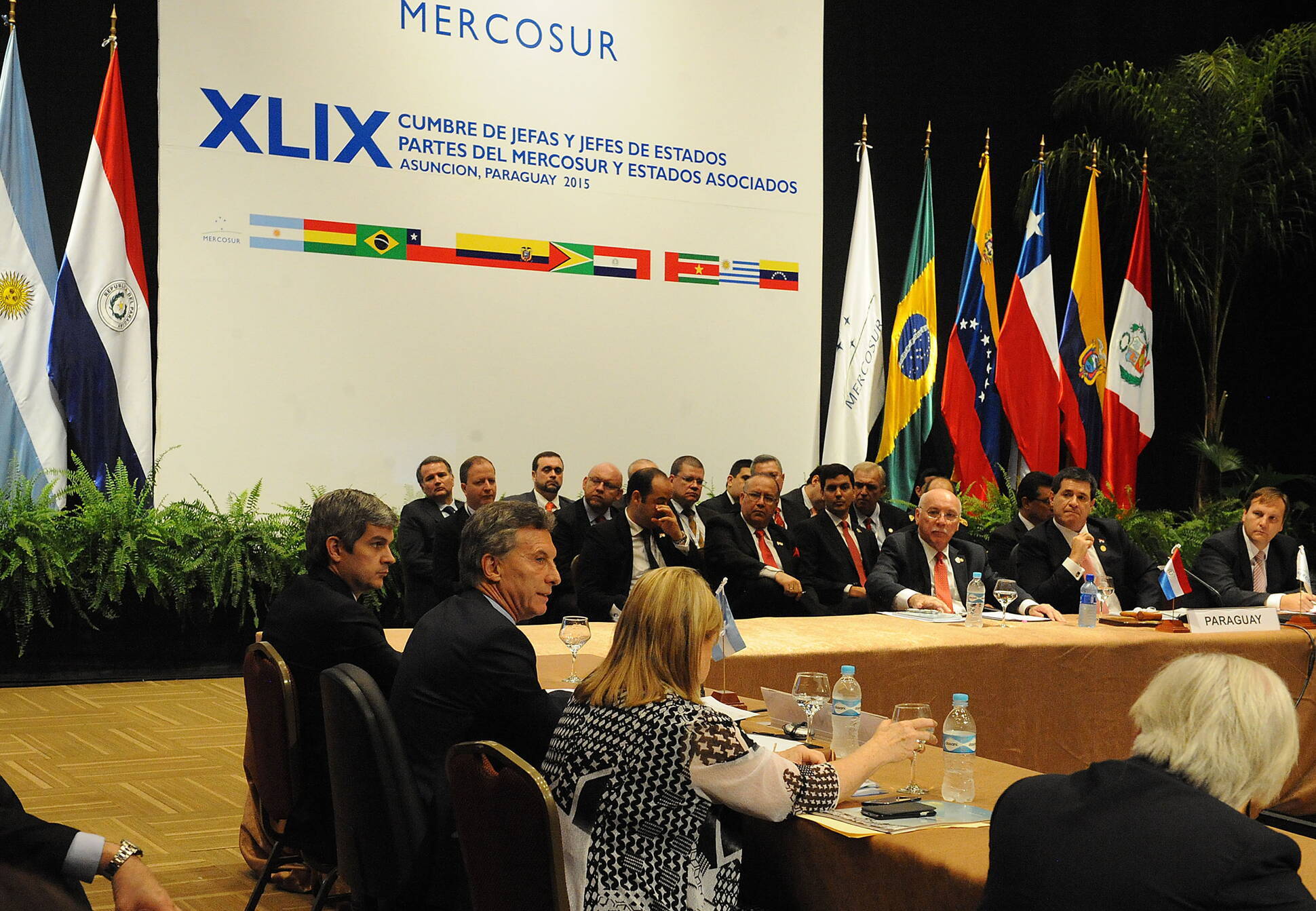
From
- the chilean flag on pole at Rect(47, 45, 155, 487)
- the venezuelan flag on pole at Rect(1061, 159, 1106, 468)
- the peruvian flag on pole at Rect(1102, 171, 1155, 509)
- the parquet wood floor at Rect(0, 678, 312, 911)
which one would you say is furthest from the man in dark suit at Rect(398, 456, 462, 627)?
the peruvian flag on pole at Rect(1102, 171, 1155, 509)

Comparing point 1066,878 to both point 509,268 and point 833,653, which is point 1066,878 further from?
point 509,268

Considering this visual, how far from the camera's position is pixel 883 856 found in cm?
198

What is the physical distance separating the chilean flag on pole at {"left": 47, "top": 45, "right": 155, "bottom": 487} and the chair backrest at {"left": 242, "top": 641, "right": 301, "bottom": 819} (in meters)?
4.32

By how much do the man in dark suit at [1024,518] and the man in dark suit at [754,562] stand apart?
96 centimetres

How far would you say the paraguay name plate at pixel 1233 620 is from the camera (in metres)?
4.39

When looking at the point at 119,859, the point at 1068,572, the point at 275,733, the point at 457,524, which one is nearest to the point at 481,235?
the point at 457,524

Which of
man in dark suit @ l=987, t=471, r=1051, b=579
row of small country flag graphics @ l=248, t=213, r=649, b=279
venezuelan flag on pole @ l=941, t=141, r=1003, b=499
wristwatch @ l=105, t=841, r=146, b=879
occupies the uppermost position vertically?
row of small country flag graphics @ l=248, t=213, r=649, b=279

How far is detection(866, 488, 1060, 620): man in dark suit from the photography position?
4863mm

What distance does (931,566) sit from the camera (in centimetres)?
504

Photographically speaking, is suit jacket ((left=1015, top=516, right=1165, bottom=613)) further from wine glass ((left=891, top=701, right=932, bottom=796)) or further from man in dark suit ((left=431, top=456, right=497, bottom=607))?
wine glass ((left=891, top=701, right=932, bottom=796))

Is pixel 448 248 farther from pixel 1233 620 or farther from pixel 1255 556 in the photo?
pixel 1233 620

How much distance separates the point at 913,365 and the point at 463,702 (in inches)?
265

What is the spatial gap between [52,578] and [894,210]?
6.20m

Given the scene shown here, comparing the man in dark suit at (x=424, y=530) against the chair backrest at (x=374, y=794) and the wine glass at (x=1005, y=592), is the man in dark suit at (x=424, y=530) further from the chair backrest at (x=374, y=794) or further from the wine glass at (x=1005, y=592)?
the chair backrest at (x=374, y=794)
